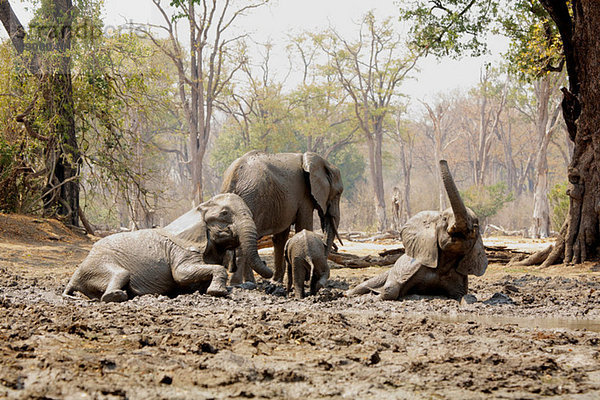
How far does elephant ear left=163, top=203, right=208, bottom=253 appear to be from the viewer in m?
8.68

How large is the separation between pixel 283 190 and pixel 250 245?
11.8ft

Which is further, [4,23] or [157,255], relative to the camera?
[4,23]

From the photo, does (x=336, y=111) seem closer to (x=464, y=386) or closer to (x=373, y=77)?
(x=373, y=77)

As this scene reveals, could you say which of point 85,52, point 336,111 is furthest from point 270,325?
point 336,111

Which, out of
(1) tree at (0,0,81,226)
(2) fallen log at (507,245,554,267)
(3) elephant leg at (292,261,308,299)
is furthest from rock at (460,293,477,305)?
(1) tree at (0,0,81,226)

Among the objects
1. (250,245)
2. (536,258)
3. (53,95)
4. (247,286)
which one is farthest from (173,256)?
(53,95)

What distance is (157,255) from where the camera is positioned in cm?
862

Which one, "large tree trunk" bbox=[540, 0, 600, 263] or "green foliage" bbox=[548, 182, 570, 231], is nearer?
"large tree trunk" bbox=[540, 0, 600, 263]

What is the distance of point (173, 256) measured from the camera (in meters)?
8.63

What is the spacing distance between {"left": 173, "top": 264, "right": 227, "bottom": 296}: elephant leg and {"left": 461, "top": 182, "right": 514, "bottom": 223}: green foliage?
3375cm

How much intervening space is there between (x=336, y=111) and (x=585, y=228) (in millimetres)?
41427

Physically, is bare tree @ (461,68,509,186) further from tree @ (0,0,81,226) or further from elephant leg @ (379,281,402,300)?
Answer: elephant leg @ (379,281,402,300)

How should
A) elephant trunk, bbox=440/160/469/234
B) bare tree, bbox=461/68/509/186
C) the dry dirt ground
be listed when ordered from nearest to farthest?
the dry dirt ground → elephant trunk, bbox=440/160/469/234 → bare tree, bbox=461/68/509/186

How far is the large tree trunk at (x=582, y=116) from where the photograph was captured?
1277 centimetres
